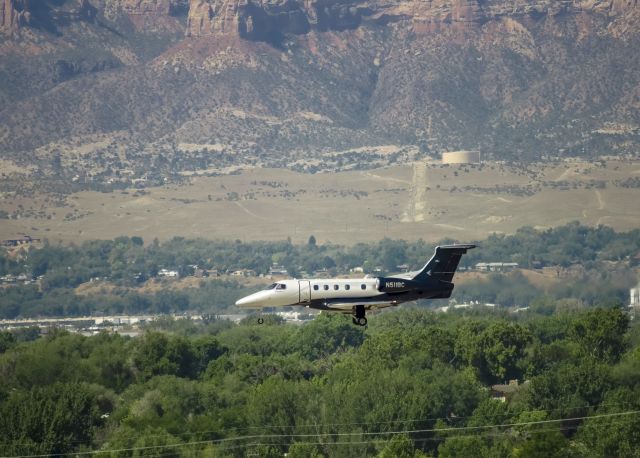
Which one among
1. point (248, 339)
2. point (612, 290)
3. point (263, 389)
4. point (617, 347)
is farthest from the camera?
point (612, 290)

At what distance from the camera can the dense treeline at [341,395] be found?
102875 mm

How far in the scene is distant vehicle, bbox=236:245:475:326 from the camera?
280 feet

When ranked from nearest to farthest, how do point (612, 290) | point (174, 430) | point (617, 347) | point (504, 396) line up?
point (174, 430) < point (504, 396) < point (617, 347) < point (612, 290)

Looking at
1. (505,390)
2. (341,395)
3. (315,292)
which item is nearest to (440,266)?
(315,292)

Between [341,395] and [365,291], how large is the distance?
1135 inches

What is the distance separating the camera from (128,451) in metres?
99.6

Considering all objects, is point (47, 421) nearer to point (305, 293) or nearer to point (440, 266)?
point (305, 293)

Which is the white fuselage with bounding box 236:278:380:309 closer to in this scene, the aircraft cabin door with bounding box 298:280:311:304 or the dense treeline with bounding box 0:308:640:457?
the aircraft cabin door with bounding box 298:280:311:304

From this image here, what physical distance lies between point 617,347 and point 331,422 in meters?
38.9

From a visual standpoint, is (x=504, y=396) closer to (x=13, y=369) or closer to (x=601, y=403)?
(x=601, y=403)

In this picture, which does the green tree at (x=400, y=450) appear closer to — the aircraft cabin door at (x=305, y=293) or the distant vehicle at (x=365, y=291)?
the distant vehicle at (x=365, y=291)

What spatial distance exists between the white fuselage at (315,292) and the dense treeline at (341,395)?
12.9m

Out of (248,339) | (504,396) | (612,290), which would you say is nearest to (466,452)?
(504,396)

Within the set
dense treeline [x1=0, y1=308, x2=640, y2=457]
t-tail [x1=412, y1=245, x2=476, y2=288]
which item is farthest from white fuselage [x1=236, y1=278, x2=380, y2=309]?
dense treeline [x1=0, y1=308, x2=640, y2=457]
